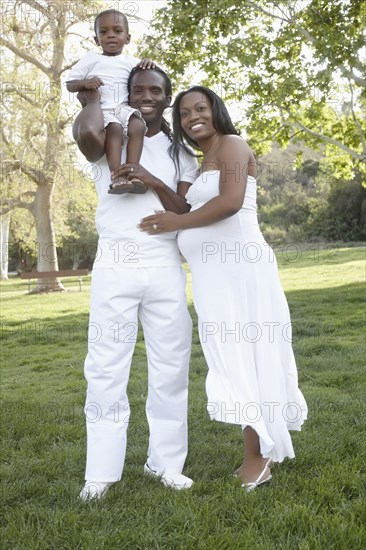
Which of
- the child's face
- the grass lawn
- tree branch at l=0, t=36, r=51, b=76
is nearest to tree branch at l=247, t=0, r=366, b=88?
the grass lawn

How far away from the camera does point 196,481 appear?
3.35 meters

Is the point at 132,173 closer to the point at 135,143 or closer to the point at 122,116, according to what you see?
the point at 135,143

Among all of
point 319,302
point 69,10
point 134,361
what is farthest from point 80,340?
point 69,10

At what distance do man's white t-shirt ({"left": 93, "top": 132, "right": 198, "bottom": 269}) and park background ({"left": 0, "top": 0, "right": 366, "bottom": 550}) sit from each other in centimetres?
25

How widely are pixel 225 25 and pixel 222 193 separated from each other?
359 inches

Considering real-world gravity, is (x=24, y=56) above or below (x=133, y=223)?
above

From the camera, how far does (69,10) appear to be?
59.8 feet

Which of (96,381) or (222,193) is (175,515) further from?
(222,193)

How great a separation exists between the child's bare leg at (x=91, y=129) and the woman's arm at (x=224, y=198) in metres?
0.43

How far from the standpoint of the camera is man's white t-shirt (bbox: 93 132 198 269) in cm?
315

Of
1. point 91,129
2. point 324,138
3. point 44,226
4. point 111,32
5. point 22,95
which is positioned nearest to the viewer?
point 91,129

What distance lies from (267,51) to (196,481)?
31.2ft

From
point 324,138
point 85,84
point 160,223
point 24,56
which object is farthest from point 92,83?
point 24,56

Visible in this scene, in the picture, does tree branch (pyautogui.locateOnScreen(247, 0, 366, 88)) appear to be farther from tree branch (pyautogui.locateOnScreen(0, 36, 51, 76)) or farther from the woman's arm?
tree branch (pyautogui.locateOnScreen(0, 36, 51, 76))
